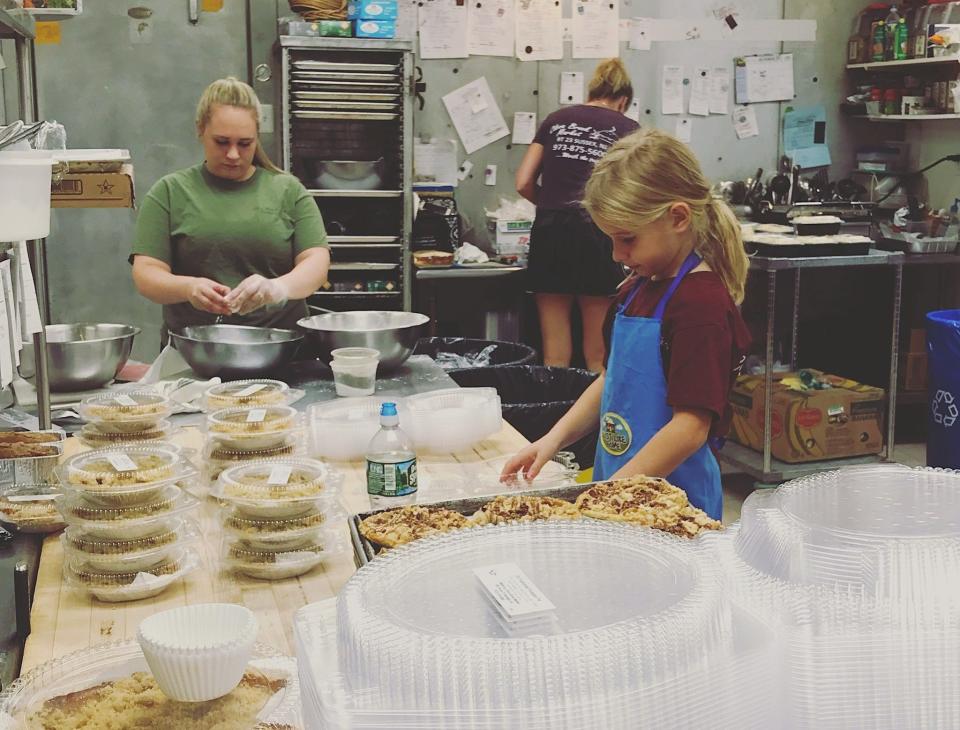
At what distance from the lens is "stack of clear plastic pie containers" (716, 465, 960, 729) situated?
0.85 metres

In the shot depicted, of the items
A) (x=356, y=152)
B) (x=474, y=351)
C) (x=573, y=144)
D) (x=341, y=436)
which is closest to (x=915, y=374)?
(x=573, y=144)

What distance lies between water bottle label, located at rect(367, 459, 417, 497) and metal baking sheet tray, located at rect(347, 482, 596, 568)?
0.71ft

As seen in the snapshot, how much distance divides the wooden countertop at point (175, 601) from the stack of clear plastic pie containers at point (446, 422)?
556mm

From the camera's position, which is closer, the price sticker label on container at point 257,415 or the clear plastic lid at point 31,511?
the clear plastic lid at point 31,511

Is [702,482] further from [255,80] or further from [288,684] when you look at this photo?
[255,80]

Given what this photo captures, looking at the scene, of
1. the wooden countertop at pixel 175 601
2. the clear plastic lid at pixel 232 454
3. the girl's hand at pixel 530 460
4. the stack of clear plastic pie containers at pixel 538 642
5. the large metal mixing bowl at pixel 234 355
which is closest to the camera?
the stack of clear plastic pie containers at pixel 538 642

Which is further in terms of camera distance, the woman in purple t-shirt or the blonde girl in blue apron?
the woman in purple t-shirt

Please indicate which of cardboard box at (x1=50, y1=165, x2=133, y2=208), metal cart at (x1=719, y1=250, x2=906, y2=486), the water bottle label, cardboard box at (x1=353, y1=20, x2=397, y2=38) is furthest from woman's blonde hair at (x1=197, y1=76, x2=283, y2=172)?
metal cart at (x1=719, y1=250, x2=906, y2=486)

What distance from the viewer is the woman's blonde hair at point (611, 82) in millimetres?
5246

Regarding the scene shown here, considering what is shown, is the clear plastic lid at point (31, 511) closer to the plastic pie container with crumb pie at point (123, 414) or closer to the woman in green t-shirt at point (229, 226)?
the plastic pie container with crumb pie at point (123, 414)

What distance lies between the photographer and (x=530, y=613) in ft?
2.77

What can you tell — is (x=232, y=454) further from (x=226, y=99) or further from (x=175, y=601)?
(x=226, y=99)

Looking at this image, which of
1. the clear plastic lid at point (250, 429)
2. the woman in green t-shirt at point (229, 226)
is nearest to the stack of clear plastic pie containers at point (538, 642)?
the clear plastic lid at point (250, 429)

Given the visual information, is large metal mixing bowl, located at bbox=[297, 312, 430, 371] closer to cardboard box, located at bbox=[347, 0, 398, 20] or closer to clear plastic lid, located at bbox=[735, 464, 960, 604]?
clear plastic lid, located at bbox=[735, 464, 960, 604]
